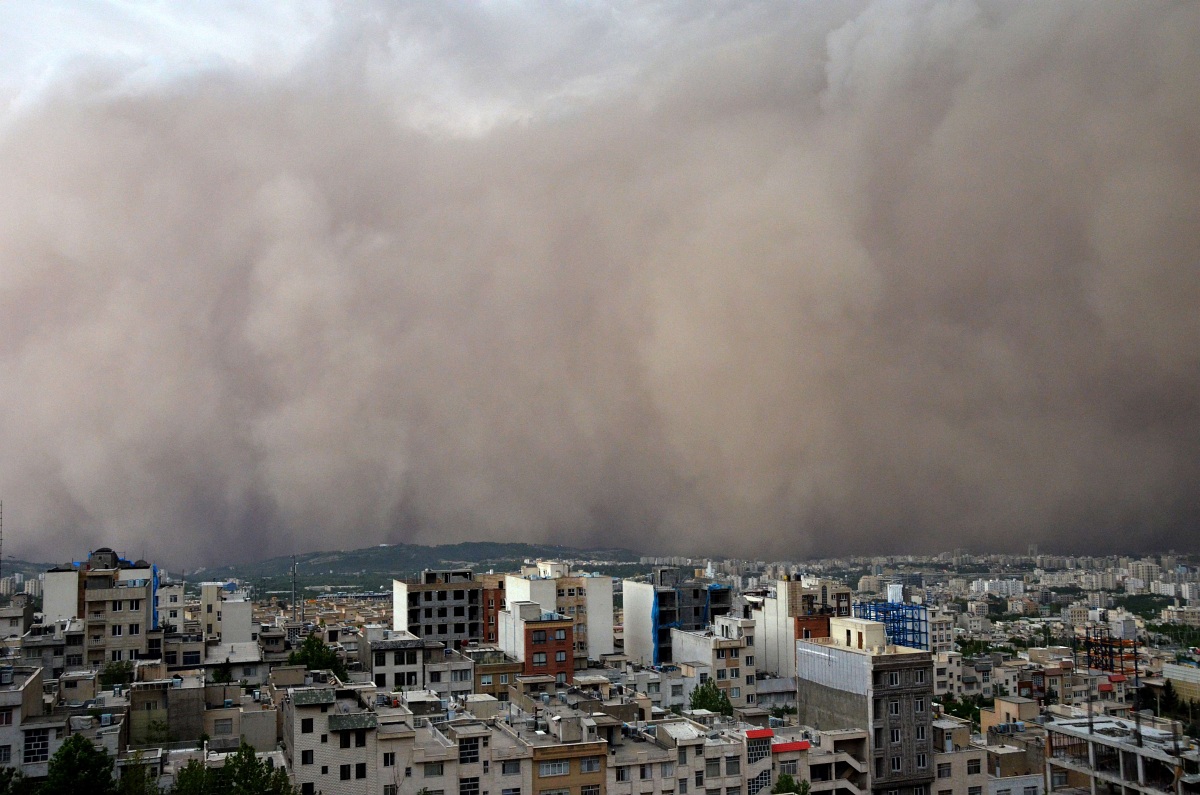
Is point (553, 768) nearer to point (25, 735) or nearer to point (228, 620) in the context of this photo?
point (25, 735)

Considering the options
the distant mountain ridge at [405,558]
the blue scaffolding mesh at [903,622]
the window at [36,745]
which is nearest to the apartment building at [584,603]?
the blue scaffolding mesh at [903,622]

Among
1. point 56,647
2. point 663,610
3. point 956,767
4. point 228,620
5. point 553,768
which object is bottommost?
point 956,767

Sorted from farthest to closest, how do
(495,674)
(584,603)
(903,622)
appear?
(584,603) → (903,622) → (495,674)

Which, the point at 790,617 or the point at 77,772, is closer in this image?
the point at 77,772

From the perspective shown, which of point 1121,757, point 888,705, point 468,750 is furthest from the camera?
point 1121,757

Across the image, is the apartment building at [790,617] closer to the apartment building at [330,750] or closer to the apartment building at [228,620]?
the apartment building at [228,620]

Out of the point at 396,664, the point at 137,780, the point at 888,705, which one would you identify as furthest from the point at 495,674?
the point at 137,780

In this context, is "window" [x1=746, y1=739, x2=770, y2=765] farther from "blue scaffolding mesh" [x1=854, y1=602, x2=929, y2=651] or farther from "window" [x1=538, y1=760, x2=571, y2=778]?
"blue scaffolding mesh" [x1=854, y1=602, x2=929, y2=651]

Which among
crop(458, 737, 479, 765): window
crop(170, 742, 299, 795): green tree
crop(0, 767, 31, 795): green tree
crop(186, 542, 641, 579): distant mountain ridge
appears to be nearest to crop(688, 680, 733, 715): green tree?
crop(458, 737, 479, 765): window
